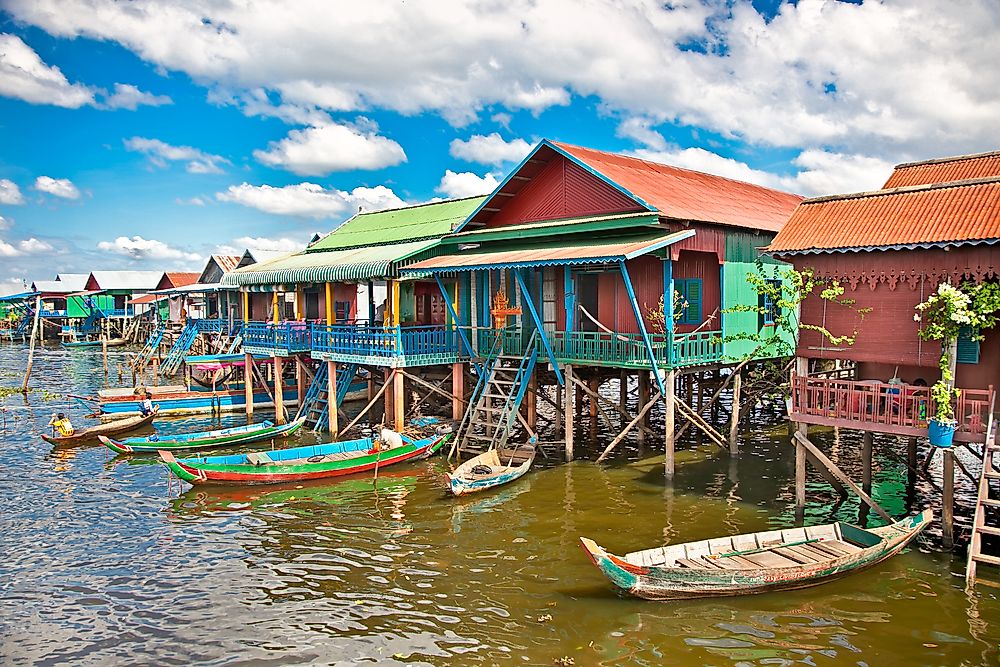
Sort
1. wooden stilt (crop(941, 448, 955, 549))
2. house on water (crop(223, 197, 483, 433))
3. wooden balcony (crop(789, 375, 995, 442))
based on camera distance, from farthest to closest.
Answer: house on water (crop(223, 197, 483, 433))
wooden stilt (crop(941, 448, 955, 549))
wooden balcony (crop(789, 375, 995, 442))

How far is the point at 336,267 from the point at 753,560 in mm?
17157

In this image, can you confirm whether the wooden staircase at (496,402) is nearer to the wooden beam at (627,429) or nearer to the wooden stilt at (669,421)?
the wooden beam at (627,429)

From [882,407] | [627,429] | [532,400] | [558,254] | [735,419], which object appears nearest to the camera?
[882,407]

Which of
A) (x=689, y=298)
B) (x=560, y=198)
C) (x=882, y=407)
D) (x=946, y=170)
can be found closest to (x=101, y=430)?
(x=560, y=198)

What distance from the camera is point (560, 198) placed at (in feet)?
73.3

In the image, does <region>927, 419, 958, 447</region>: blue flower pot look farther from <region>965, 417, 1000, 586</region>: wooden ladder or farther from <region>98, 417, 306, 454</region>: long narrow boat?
<region>98, 417, 306, 454</region>: long narrow boat

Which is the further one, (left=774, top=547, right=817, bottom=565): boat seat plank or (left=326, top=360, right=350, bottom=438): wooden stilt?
(left=326, top=360, right=350, bottom=438): wooden stilt

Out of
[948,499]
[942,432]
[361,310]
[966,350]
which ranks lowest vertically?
[948,499]

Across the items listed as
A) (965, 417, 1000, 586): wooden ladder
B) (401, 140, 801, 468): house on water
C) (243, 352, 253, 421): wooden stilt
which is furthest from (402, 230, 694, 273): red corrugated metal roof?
(243, 352, 253, 421): wooden stilt

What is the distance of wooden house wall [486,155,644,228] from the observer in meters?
20.8

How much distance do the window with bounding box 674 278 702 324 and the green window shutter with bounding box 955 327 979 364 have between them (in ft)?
23.3

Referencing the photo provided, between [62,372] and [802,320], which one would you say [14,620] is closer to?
[802,320]

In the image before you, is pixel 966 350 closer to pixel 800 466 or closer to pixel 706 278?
pixel 800 466

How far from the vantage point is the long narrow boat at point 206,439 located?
22.8 meters
